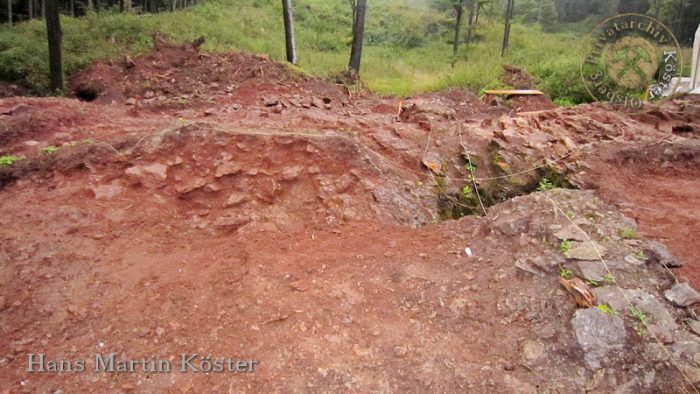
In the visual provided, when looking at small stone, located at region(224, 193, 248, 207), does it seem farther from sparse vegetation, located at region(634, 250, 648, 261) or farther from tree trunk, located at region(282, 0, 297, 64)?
tree trunk, located at region(282, 0, 297, 64)

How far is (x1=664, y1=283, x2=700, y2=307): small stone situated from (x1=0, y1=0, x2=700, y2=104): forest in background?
884 cm

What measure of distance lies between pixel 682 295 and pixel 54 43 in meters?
10.4

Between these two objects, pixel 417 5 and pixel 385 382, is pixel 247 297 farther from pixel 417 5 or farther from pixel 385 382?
pixel 417 5

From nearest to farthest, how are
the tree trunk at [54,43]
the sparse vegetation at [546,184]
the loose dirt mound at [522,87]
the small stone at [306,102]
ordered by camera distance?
1. the sparse vegetation at [546,184]
2. the small stone at [306,102]
3. the tree trunk at [54,43]
4. the loose dirt mound at [522,87]

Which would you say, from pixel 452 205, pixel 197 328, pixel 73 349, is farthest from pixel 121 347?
pixel 452 205

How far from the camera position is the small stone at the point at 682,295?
2.76 meters

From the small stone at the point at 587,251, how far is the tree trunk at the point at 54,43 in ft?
31.7

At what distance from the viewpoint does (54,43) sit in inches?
329

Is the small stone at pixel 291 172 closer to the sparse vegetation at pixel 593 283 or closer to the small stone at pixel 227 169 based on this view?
the small stone at pixel 227 169

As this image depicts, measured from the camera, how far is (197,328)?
112 inches

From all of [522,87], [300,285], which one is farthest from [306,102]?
[522,87]

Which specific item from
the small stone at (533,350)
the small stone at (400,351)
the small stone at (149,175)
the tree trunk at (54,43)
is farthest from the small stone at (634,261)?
the tree trunk at (54,43)

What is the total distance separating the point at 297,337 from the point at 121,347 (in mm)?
1109
